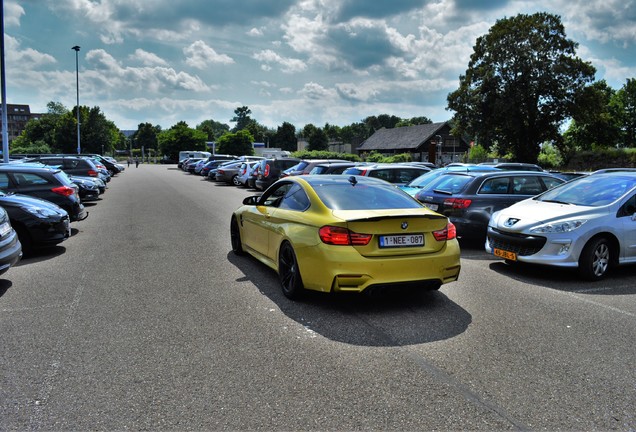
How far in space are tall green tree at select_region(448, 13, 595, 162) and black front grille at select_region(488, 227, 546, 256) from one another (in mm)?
40238

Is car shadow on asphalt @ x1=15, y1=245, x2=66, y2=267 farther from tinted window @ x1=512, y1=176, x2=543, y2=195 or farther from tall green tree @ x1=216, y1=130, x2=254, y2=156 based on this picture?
tall green tree @ x1=216, y1=130, x2=254, y2=156

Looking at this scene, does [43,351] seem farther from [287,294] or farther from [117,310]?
[287,294]

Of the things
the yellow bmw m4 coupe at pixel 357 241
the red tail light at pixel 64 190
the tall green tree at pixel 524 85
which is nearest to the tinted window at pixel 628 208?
the yellow bmw m4 coupe at pixel 357 241

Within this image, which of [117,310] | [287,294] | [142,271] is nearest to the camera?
[117,310]

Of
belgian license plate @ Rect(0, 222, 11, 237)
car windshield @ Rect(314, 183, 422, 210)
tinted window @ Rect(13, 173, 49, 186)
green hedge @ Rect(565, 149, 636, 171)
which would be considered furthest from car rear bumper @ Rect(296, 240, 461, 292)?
green hedge @ Rect(565, 149, 636, 171)

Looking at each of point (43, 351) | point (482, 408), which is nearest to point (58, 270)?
point (43, 351)

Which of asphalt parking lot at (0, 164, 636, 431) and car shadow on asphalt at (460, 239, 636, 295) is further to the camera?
car shadow on asphalt at (460, 239, 636, 295)

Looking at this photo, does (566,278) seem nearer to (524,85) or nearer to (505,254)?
(505,254)

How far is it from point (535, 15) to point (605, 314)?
48359mm

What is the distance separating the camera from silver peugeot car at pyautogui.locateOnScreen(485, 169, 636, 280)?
275 inches

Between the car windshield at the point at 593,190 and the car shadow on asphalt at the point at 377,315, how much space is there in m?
2.75

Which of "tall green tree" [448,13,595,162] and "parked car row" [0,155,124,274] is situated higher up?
"tall green tree" [448,13,595,162]

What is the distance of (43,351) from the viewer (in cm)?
433

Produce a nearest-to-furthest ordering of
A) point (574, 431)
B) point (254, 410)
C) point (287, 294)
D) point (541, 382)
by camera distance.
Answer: point (574, 431) → point (254, 410) → point (541, 382) → point (287, 294)
